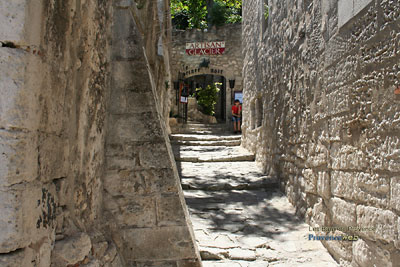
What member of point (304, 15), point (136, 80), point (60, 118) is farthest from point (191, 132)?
point (60, 118)

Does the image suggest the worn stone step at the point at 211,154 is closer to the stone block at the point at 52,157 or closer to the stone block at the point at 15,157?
the stone block at the point at 52,157

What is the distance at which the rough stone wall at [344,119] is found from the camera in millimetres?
1934

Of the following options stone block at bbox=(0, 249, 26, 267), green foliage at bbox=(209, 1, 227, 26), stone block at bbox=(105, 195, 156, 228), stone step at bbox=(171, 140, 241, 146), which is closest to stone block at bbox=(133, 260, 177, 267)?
stone block at bbox=(105, 195, 156, 228)

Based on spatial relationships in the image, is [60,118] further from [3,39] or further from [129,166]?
[129,166]

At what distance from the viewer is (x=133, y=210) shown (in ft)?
7.26

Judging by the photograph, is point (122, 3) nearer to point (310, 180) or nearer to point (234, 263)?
point (234, 263)

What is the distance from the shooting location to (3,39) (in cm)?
131

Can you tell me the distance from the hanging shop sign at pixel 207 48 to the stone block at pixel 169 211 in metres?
12.7

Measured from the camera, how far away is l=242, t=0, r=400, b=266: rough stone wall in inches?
76.1

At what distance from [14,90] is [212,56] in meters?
13.5

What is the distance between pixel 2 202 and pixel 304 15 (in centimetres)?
337

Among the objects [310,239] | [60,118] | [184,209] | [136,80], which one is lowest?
[310,239]

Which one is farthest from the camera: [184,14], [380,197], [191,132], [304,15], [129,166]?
[184,14]

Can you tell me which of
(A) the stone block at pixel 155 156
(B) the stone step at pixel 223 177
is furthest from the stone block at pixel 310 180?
(A) the stone block at pixel 155 156
